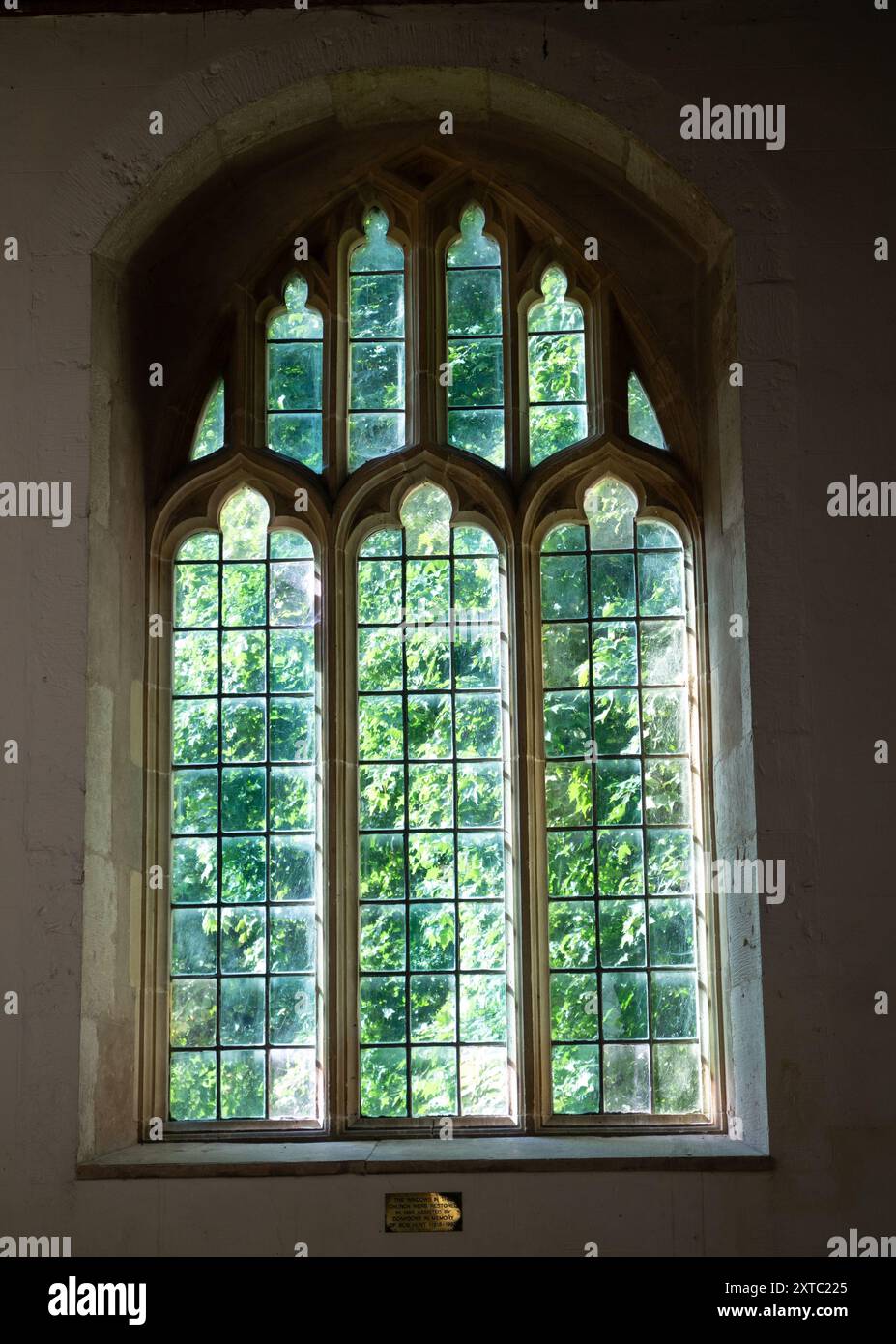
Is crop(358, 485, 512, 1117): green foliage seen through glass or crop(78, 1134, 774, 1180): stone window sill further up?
crop(358, 485, 512, 1117): green foliage seen through glass

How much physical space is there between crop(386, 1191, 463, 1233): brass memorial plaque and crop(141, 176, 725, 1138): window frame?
1.95 ft

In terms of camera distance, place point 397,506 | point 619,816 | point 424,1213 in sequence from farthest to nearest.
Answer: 1. point 397,506
2. point 619,816
3. point 424,1213

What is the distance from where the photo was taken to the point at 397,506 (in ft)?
20.7

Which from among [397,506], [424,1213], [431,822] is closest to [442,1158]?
[424,1213]

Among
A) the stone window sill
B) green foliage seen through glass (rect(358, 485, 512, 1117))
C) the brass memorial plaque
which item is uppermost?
green foliage seen through glass (rect(358, 485, 512, 1117))

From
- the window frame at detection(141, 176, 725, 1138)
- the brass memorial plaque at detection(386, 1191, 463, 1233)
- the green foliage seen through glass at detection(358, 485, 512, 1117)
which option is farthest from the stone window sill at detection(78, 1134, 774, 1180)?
the green foliage seen through glass at detection(358, 485, 512, 1117)

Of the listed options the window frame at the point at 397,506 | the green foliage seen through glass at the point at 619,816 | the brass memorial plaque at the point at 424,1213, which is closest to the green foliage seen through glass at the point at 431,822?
the window frame at the point at 397,506

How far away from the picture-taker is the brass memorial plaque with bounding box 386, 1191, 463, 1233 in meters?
5.17

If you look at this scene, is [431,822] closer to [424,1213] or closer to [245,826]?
[245,826]

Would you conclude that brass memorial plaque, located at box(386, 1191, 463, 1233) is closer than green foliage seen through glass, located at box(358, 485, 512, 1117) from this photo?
Yes

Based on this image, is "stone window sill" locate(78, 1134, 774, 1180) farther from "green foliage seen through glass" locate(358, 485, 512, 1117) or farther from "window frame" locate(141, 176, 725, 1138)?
"green foliage seen through glass" locate(358, 485, 512, 1117)

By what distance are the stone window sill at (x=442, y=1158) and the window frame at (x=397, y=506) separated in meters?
0.24

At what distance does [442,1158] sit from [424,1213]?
0.54ft

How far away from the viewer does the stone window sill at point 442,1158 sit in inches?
204
